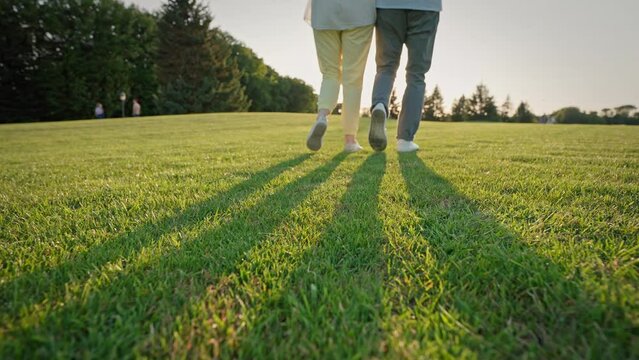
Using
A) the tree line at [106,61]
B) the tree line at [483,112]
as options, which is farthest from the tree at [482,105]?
the tree line at [106,61]

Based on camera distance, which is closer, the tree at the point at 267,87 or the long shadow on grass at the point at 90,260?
the long shadow on grass at the point at 90,260

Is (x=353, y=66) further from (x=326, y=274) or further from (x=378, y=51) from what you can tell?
(x=326, y=274)

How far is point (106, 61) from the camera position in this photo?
3531cm

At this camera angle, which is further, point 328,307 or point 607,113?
point 607,113

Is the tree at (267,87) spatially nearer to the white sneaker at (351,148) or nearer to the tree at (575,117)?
the white sneaker at (351,148)

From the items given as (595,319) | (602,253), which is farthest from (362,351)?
(602,253)

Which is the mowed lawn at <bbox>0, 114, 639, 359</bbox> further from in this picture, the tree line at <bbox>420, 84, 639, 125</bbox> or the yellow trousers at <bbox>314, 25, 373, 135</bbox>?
the tree line at <bbox>420, 84, 639, 125</bbox>

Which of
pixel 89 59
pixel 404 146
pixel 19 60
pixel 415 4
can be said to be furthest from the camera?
pixel 89 59

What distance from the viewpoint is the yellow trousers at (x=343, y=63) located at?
10.2ft

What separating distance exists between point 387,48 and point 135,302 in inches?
115

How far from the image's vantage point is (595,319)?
28.6 inches

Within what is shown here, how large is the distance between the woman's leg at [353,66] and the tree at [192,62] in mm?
33464

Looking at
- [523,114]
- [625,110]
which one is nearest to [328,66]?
[523,114]

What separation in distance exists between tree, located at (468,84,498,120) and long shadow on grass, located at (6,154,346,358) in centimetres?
6752
